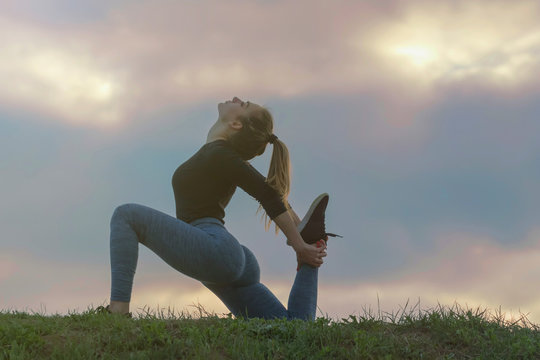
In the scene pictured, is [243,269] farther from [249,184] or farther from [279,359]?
[279,359]

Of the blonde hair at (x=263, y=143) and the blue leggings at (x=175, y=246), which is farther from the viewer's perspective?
the blonde hair at (x=263, y=143)

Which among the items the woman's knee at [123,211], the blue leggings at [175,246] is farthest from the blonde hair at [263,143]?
the woman's knee at [123,211]

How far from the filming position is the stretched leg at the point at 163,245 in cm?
624

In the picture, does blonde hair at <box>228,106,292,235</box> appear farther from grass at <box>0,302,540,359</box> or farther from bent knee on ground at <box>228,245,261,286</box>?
grass at <box>0,302,540,359</box>

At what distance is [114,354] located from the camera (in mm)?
A: 5086

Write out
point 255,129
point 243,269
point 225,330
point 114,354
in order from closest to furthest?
point 114,354 → point 225,330 → point 243,269 → point 255,129

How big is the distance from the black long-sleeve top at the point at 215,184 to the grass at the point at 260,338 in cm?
128

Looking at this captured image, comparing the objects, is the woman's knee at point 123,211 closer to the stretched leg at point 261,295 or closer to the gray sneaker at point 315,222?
the stretched leg at point 261,295

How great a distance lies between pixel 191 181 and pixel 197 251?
3.05 feet

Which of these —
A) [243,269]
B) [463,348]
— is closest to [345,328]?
[463,348]

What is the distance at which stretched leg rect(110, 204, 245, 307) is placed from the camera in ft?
20.5

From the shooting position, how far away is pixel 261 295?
7.13 metres

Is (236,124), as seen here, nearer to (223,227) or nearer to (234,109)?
(234,109)

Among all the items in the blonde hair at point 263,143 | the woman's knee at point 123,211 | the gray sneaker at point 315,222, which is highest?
the blonde hair at point 263,143
